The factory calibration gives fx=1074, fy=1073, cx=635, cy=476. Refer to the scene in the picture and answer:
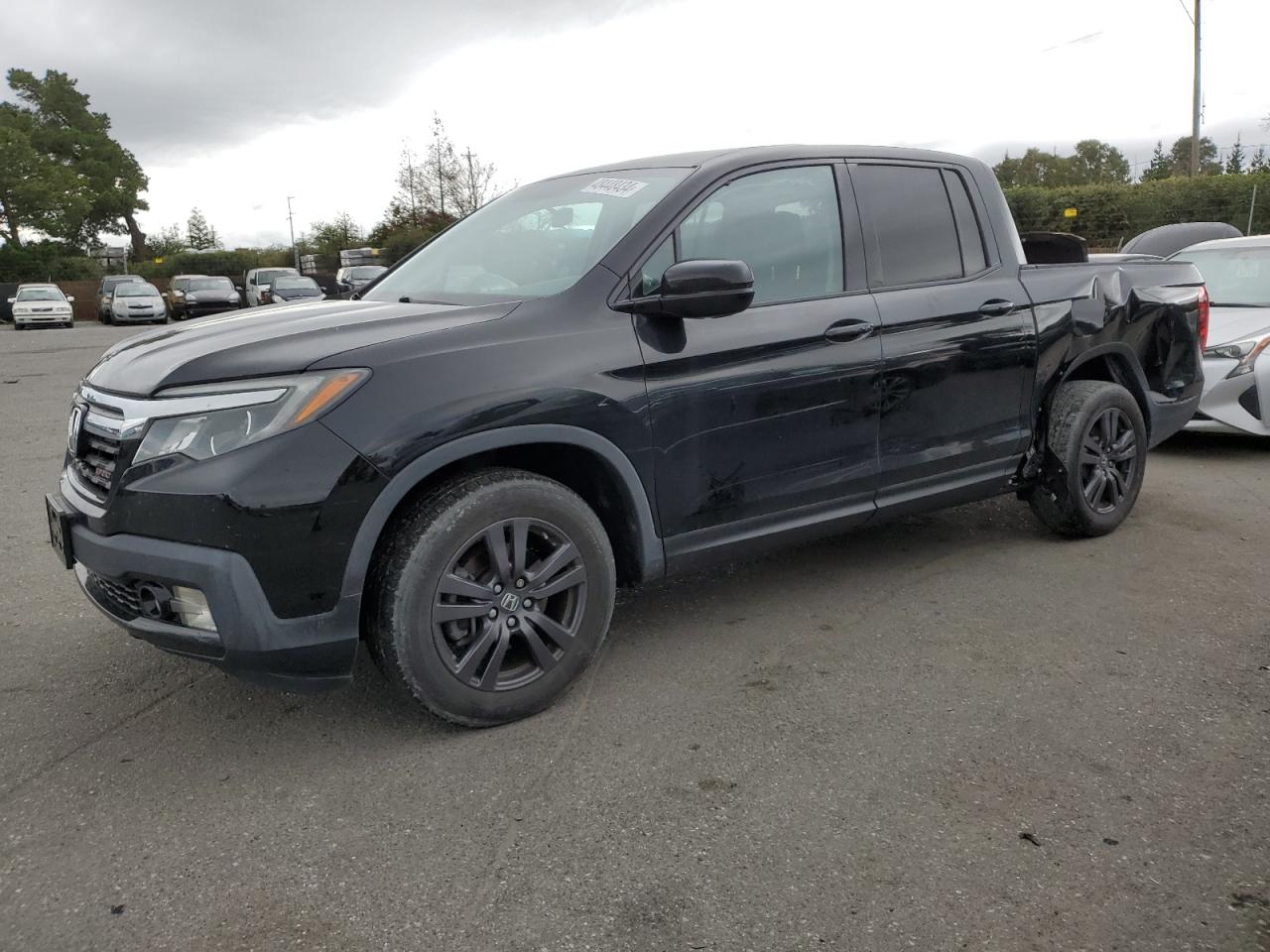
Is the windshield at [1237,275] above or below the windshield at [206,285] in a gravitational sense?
below

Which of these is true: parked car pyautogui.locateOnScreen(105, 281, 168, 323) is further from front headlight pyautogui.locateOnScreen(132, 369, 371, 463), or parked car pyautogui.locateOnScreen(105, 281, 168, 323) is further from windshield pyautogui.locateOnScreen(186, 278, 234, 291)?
front headlight pyautogui.locateOnScreen(132, 369, 371, 463)

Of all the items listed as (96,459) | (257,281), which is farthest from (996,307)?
(257,281)

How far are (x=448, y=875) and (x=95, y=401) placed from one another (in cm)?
175

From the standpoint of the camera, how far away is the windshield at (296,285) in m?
31.5

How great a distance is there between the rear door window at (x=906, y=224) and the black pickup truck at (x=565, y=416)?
14mm

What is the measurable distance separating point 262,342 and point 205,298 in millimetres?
33931

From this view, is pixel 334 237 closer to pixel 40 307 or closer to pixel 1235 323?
pixel 40 307

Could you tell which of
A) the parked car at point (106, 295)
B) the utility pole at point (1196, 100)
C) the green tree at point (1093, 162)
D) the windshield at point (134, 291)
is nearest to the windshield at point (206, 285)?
the windshield at point (134, 291)

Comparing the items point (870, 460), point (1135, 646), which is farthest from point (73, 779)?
point (1135, 646)

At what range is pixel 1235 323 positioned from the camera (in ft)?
24.1

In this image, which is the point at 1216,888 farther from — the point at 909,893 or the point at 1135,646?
the point at 1135,646

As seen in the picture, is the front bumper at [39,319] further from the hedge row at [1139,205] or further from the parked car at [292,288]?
the hedge row at [1139,205]

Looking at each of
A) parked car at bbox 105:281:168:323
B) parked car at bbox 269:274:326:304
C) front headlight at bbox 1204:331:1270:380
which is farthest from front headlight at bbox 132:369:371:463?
parked car at bbox 105:281:168:323

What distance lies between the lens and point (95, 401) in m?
3.15
